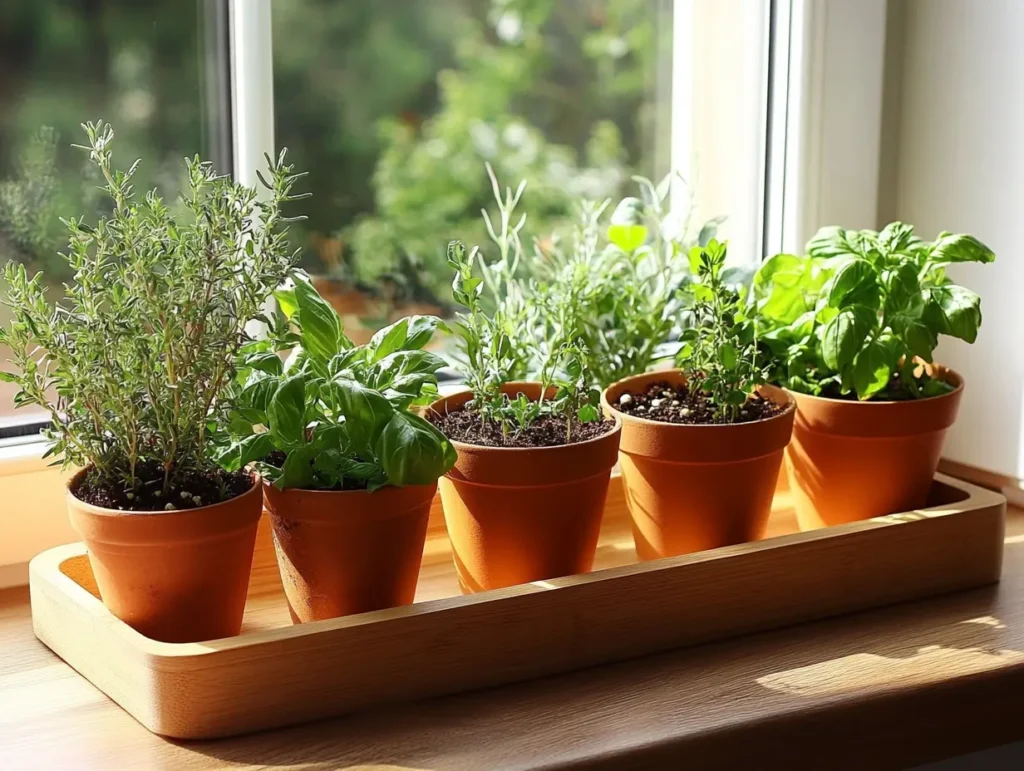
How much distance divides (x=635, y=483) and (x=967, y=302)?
356 mm

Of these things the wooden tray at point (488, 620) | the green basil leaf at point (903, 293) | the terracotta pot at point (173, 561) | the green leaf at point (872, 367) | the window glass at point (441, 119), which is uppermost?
the window glass at point (441, 119)

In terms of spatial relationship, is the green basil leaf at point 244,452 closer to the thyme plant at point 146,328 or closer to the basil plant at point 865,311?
the thyme plant at point 146,328

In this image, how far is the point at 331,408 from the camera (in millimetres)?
934

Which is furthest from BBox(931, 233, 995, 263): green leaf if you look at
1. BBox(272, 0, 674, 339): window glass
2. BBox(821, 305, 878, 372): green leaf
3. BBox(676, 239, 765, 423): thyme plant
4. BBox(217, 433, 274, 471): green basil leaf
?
BBox(217, 433, 274, 471): green basil leaf

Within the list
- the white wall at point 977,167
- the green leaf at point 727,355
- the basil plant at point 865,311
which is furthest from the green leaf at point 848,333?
the white wall at point 977,167

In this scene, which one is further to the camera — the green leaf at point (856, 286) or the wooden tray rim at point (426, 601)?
the green leaf at point (856, 286)

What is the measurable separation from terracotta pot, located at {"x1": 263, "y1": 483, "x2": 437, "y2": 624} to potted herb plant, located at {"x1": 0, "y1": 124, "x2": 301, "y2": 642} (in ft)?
0.12

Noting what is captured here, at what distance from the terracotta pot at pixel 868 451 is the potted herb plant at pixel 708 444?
5 centimetres

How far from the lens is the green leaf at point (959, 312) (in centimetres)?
111

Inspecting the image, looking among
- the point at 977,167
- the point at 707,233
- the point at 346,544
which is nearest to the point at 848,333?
the point at 707,233

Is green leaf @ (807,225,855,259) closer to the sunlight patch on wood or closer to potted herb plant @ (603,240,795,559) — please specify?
potted herb plant @ (603,240,795,559)

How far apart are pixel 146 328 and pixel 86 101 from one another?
0.36 meters

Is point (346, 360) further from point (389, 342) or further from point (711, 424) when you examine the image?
point (711, 424)

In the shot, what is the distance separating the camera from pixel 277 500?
0.93 metres
